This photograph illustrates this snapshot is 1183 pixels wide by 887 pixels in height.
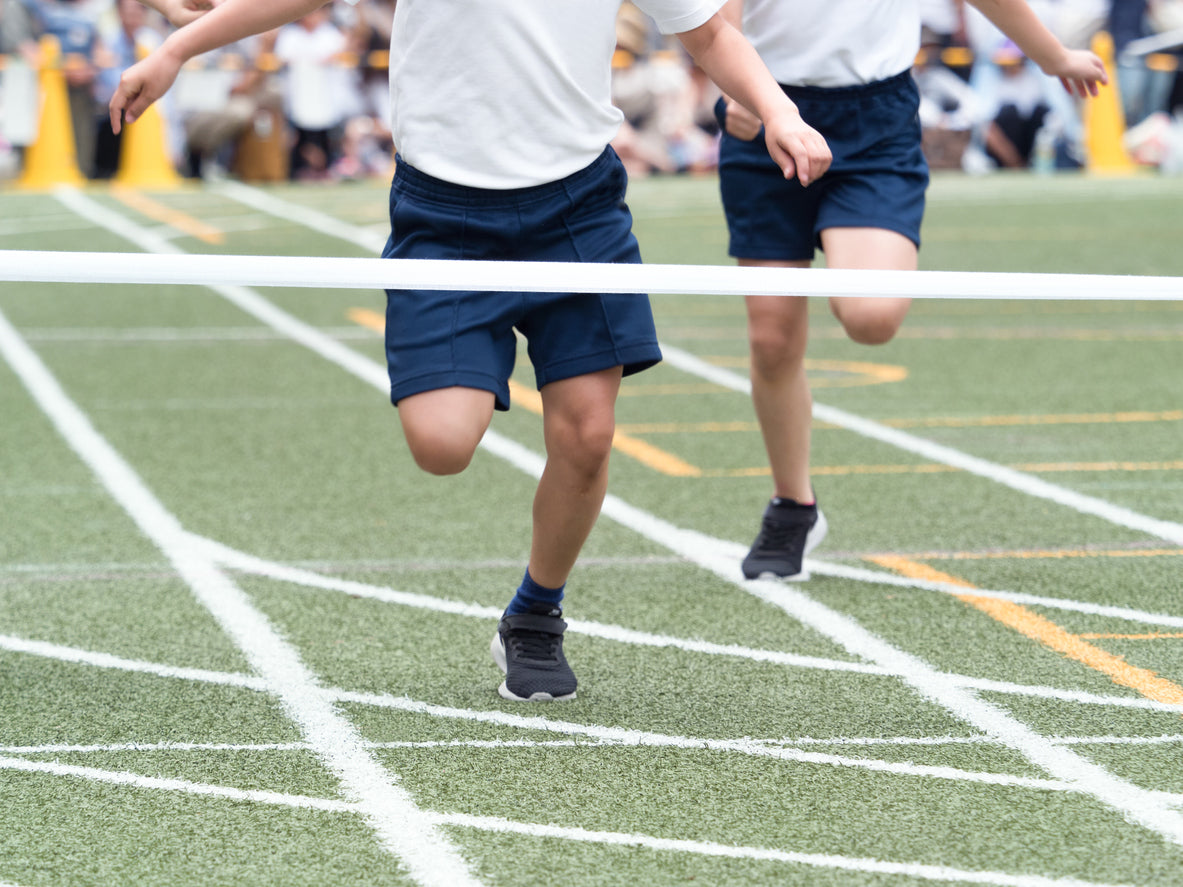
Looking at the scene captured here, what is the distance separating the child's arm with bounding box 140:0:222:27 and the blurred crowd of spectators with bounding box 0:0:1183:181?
49.4 feet

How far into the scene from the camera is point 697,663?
4.52m

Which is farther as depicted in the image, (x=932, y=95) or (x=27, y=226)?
(x=932, y=95)

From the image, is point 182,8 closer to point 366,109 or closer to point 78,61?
point 78,61

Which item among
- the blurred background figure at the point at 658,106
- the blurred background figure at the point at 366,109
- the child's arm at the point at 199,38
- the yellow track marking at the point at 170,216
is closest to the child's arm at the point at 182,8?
the child's arm at the point at 199,38

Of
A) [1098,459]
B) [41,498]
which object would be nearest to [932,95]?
→ [1098,459]

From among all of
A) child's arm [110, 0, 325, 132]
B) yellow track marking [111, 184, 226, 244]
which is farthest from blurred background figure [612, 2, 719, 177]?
child's arm [110, 0, 325, 132]

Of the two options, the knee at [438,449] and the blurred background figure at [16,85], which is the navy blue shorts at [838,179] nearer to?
the knee at [438,449]

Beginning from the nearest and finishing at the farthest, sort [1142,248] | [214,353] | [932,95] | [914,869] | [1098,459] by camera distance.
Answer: [914,869] → [1098,459] → [214,353] → [1142,248] → [932,95]

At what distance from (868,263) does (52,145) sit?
56.1ft

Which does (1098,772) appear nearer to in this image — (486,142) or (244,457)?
(486,142)

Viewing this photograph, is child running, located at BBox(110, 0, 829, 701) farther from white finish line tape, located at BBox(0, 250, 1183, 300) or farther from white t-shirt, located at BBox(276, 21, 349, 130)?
white t-shirt, located at BBox(276, 21, 349, 130)

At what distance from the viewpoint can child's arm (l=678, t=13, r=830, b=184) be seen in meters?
3.80

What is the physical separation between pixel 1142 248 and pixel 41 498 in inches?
Result: 407

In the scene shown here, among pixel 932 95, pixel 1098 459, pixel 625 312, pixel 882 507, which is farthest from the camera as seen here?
pixel 932 95
